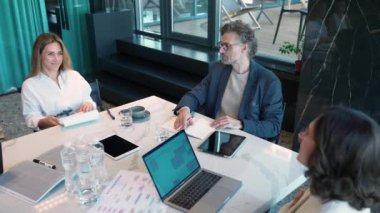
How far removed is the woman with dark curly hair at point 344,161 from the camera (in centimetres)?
97

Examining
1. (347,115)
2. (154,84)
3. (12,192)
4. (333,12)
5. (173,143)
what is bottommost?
(154,84)

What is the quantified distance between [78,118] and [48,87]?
0.46 metres

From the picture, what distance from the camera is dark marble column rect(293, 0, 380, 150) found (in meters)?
2.44

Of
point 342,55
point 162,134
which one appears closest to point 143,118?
point 162,134

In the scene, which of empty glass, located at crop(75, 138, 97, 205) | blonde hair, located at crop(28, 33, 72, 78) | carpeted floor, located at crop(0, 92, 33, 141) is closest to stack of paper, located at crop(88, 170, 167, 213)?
empty glass, located at crop(75, 138, 97, 205)

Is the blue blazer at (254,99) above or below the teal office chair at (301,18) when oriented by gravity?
below

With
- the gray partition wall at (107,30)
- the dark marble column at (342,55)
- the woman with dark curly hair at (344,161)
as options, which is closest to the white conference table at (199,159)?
the woman with dark curly hair at (344,161)

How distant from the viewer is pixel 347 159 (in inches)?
38.4

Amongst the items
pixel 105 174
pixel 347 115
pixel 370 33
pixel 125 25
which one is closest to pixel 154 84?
pixel 125 25

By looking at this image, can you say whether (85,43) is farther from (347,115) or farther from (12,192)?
(347,115)

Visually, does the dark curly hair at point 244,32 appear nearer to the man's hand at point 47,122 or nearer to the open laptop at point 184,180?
the open laptop at point 184,180

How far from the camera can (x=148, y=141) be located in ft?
5.76

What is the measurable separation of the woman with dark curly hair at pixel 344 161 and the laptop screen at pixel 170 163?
1.62ft

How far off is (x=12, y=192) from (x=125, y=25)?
3926 mm
